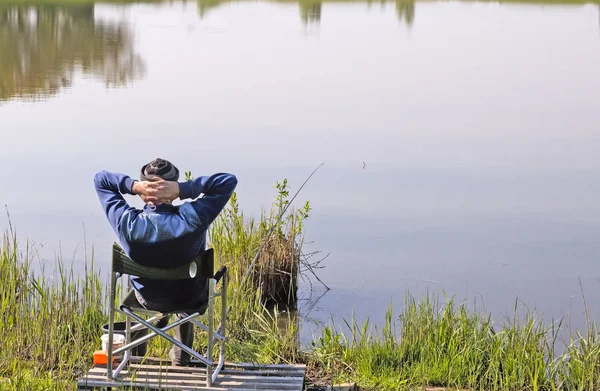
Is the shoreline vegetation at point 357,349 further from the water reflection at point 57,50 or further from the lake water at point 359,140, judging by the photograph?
the water reflection at point 57,50

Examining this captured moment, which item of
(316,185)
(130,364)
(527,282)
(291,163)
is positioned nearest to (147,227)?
(130,364)

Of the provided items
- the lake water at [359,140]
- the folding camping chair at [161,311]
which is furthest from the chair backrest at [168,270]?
the lake water at [359,140]

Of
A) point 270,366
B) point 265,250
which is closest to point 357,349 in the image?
point 270,366

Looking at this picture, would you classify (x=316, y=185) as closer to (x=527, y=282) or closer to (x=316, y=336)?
(x=527, y=282)

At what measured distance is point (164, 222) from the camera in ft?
14.1

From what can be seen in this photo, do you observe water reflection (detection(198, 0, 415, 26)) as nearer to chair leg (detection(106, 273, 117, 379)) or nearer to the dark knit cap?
the dark knit cap

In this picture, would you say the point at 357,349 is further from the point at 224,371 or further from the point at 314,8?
the point at 314,8

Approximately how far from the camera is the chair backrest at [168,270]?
427cm

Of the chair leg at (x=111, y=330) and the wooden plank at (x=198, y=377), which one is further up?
the chair leg at (x=111, y=330)

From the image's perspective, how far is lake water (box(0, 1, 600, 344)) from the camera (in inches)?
339

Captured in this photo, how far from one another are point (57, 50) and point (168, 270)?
77.8ft

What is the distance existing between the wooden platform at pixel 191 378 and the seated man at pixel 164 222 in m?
0.29

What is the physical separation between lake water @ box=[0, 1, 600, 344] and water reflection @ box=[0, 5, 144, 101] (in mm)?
108

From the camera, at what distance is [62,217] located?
965 cm
